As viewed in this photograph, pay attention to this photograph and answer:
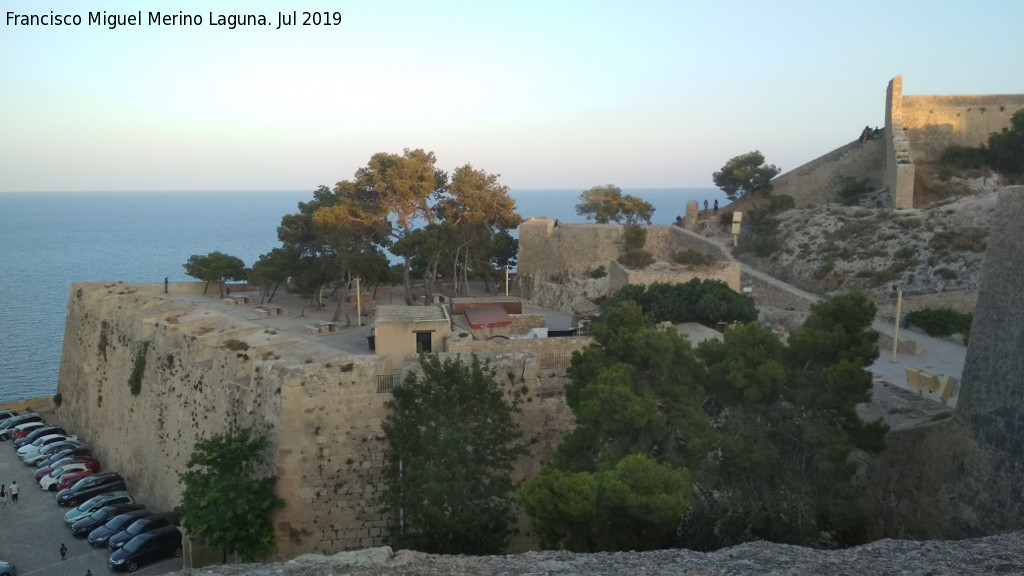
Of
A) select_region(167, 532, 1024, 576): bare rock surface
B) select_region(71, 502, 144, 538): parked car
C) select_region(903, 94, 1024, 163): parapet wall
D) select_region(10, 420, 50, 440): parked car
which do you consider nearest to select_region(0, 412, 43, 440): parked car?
select_region(10, 420, 50, 440): parked car

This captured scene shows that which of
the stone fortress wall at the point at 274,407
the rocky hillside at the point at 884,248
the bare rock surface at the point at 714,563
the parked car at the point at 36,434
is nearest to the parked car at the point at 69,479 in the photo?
the stone fortress wall at the point at 274,407

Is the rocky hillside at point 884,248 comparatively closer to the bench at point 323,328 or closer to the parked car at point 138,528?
the bench at point 323,328

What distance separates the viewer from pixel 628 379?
10820mm

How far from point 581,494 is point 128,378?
1732 cm

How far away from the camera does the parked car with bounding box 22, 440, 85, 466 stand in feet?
74.0

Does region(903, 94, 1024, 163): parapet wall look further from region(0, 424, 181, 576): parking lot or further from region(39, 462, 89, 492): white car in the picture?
region(39, 462, 89, 492): white car

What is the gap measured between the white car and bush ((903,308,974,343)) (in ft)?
81.2

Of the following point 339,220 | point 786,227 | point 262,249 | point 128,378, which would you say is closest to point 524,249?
point 339,220

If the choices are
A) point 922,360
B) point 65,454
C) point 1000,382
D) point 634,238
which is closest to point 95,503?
point 65,454

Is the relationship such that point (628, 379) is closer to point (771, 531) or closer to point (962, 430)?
point (771, 531)

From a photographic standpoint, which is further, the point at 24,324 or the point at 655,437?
the point at 24,324

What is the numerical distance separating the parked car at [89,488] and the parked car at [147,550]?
4.62 metres

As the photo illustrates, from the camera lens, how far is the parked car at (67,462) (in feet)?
69.8

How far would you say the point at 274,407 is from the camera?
13.5 metres
